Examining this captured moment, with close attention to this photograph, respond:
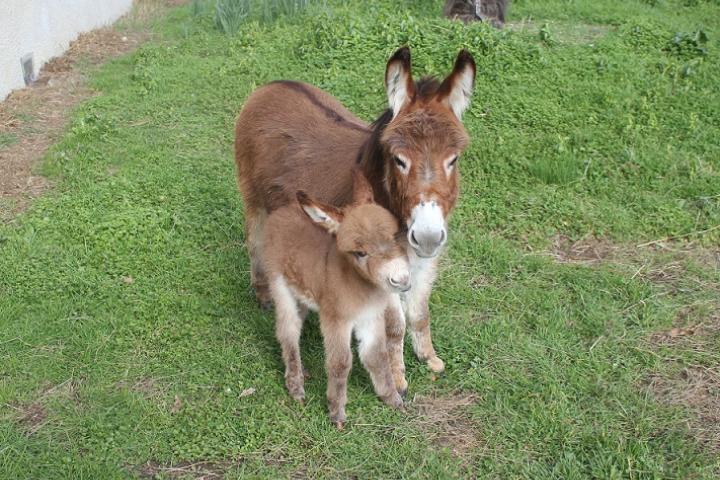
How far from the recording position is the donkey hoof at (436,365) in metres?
4.11

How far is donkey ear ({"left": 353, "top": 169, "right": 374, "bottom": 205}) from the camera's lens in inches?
137

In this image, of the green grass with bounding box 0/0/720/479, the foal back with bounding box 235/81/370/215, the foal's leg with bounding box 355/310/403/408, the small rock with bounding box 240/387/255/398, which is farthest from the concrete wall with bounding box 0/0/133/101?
the foal's leg with bounding box 355/310/403/408

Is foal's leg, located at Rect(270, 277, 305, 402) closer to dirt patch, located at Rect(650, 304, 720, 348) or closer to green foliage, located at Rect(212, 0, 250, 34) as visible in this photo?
dirt patch, located at Rect(650, 304, 720, 348)

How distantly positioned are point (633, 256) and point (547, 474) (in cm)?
221

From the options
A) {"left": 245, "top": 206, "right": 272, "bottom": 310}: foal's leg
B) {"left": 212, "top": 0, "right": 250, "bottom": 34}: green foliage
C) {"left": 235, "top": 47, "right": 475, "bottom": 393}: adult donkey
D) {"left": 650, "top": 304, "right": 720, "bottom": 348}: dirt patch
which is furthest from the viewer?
{"left": 212, "top": 0, "right": 250, "bottom": 34}: green foliage

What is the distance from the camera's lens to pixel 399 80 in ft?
11.8

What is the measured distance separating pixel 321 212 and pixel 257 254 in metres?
1.36

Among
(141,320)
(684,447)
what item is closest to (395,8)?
(141,320)

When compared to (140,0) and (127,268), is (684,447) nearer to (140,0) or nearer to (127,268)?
(127,268)

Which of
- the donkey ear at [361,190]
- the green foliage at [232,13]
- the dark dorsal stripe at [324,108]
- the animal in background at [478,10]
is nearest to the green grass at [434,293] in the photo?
the animal in background at [478,10]

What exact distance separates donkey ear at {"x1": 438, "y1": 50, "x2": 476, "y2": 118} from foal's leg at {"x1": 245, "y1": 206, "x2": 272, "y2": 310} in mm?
1548

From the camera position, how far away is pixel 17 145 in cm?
661

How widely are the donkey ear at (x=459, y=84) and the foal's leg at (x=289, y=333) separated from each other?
50.5 inches

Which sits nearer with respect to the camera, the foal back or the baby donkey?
the baby donkey
